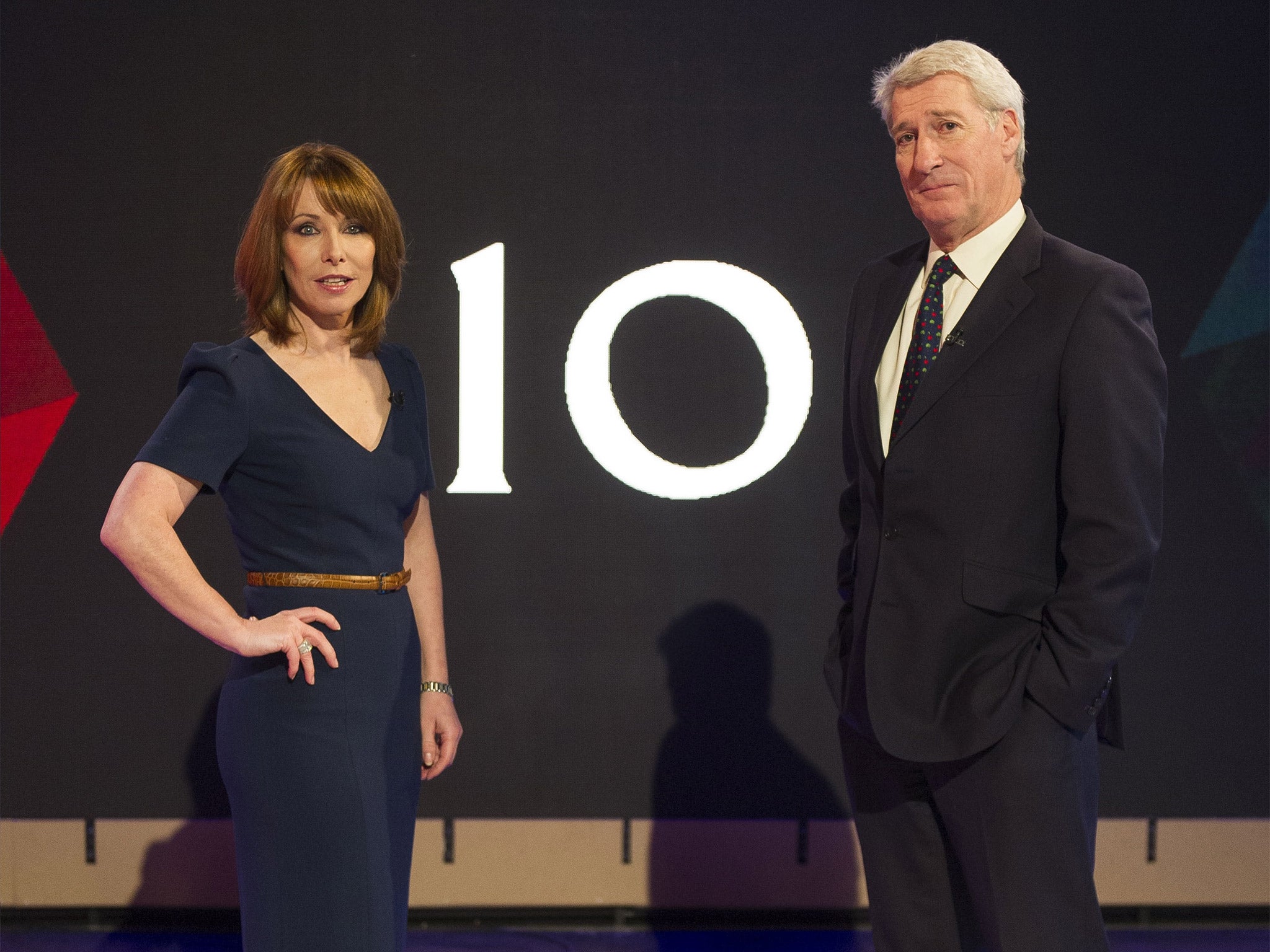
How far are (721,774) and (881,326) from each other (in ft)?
6.22

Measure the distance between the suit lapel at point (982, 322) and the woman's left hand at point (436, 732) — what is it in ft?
3.11

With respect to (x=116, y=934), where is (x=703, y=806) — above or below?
above

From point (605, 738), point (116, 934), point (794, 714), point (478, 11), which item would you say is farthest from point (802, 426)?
point (116, 934)

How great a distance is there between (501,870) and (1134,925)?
1.91 metres

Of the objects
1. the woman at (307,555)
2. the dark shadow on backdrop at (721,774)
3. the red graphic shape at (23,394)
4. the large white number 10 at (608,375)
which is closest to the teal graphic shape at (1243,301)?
the large white number 10 at (608,375)

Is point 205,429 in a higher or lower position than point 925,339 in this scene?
lower

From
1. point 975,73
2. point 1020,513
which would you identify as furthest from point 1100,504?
point 975,73

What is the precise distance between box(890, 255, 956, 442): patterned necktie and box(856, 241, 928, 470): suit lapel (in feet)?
0.16

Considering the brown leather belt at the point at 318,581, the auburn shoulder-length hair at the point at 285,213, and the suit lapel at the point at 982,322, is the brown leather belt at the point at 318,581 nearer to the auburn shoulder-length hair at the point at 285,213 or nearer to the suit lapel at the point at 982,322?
the auburn shoulder-length hair at the point at 285,213

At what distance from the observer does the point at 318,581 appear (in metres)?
1.94

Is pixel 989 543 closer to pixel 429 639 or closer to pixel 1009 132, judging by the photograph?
pixel 1009 132

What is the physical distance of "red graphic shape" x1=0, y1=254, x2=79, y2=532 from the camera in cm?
354

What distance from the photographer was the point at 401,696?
2.03 metres

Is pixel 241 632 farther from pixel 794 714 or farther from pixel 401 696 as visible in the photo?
pixel 794 714
